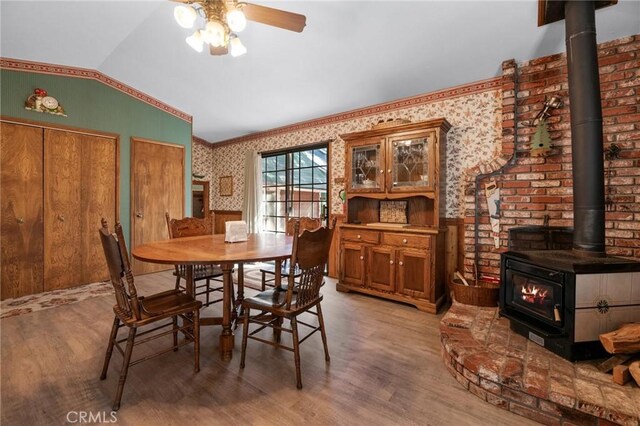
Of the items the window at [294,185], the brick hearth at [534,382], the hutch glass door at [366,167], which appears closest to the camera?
the brick hearth at [534,382]

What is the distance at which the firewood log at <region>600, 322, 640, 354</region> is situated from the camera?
1.56m

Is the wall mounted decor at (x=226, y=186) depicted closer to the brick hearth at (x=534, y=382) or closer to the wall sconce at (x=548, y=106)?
the brick hearth at (x=534, y=382)

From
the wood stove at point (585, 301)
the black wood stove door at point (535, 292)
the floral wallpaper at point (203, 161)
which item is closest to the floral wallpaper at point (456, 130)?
the black wood stove door at point (535, 292)

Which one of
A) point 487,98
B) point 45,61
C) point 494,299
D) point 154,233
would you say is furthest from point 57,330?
point 487,98

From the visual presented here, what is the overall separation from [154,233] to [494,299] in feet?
15.3

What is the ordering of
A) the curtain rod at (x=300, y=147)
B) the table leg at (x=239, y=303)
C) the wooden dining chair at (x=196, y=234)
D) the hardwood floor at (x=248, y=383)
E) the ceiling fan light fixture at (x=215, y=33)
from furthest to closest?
1. the curtain rod at (x=300, y=147)
2. the wooden dining chair at (x=196, y=234)
3. the table leg at (x=239, y=303)
4. the ceiling fan light fixture at (x=215, y=33)
5. the hardwood floor at (x=248, y=383)

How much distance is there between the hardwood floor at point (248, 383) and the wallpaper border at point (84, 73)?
113 inches

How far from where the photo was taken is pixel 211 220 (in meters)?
3.19

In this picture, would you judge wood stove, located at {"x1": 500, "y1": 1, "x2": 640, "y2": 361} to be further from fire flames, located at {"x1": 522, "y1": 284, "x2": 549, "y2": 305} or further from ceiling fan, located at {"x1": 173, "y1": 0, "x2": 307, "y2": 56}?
ceiling fan, located at {"x1": 173, "y1": 0, "x2": 307, "y2": 56}

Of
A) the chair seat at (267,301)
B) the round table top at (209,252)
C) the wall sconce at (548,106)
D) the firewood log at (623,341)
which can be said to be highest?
the wall sconce at (548,106)

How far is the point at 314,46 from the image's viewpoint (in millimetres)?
2746

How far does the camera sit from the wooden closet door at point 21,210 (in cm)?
320
